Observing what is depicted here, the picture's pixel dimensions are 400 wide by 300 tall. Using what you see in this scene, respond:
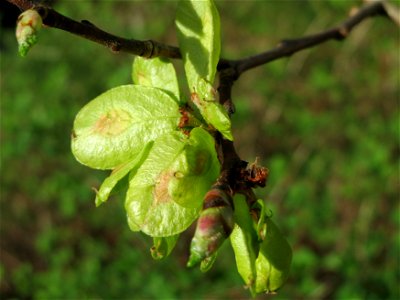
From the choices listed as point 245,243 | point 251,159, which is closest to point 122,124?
point 245,243

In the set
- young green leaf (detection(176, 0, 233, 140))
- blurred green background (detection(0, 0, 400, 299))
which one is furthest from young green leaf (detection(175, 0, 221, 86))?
blurred green background (detection(0, 0, 400, 299))

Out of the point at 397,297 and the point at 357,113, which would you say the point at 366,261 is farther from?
the point at 357,113

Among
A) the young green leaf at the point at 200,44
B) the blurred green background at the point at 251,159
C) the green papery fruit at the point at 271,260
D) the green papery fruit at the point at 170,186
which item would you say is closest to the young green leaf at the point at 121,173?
the green papery fruit at the point at 170,186

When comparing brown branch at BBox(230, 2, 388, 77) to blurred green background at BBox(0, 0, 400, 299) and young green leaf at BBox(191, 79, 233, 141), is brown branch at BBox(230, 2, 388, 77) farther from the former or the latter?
blurred green background at BBox(0, 0, 400, 299)

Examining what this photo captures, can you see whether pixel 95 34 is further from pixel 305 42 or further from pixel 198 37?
pixel 305 42

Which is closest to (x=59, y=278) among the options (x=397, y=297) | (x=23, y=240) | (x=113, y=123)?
(x=23, y=240)
